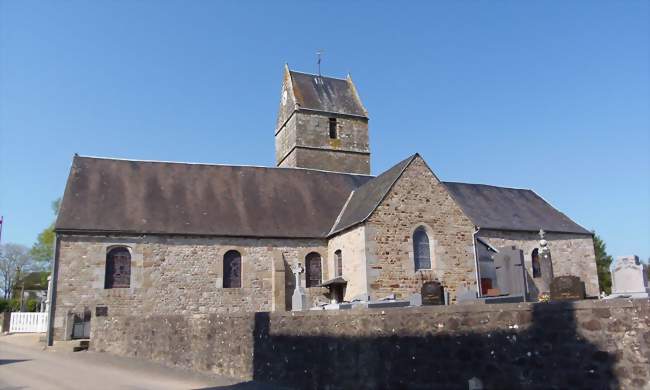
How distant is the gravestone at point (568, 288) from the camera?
8.24 metres

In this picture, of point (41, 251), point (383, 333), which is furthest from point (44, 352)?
point (41, 251)

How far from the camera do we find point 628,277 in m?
10.7

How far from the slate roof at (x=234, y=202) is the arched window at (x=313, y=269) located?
90 cm

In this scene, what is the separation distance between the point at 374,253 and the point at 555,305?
12.2 metres

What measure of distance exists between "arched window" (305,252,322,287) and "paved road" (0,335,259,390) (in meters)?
8.51

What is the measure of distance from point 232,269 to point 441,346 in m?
14.7

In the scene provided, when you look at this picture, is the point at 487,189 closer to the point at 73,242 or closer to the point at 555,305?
the point at 73,242

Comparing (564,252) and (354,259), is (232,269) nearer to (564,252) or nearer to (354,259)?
(354,259)

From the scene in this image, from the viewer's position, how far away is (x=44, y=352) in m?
17.0

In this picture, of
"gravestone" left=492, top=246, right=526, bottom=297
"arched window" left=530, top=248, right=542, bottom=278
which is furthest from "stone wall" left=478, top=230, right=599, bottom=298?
"gravestone" left=492, top=246, right=526, bottom=297

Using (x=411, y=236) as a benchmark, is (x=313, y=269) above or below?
below

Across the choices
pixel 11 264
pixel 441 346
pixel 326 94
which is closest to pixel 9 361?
pixel 441 346

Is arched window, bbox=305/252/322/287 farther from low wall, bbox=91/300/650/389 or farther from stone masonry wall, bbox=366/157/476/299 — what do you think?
low wall, bbox=91/300/650/389

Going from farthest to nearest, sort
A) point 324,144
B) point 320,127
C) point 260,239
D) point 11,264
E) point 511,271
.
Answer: point 11,264 < point 320,127 < point 324,144 < point 260,239 < point 511,271
